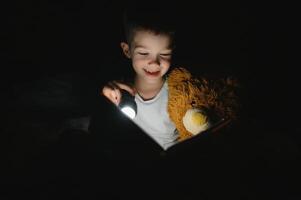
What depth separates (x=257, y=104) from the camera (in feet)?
5.14

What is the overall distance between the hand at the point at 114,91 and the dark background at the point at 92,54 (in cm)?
28

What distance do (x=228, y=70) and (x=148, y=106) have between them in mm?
440

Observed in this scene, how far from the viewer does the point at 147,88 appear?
1654mm

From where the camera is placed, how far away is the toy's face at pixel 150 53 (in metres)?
1.41

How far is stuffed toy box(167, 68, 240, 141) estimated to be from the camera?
55.3 inches

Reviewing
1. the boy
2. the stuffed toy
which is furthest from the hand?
the stuffed toy

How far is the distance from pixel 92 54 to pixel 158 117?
0.80 metres

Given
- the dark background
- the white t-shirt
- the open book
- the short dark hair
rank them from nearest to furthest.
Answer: the open book < the short dark hair < the white t-shirt < the dark background

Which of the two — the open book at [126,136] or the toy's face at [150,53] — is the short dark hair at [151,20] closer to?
the toy's face at [150,53]

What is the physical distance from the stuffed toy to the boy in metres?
0.09

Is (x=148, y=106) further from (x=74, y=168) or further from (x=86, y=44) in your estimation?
(x=86, y=44)

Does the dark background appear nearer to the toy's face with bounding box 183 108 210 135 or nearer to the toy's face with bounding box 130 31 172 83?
the toy's face with bounding box 130 31 172 83

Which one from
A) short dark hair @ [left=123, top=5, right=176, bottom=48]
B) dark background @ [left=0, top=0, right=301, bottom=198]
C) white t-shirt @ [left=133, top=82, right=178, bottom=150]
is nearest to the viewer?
short dark hair @ [left=123, top=5, right=176, bottom=48]

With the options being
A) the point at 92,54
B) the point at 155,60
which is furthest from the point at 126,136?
the point at 92,54
